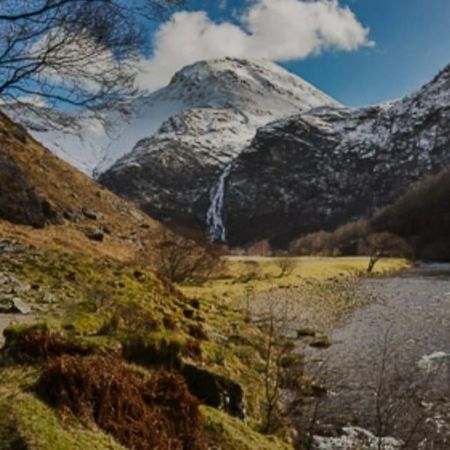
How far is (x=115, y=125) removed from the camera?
27.2 ft

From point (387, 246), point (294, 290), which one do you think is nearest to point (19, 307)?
point (294, 290)

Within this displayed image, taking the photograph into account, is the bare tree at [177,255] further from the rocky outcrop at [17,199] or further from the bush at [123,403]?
the bush at [123,403]

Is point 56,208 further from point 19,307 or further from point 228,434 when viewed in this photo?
point 228,434

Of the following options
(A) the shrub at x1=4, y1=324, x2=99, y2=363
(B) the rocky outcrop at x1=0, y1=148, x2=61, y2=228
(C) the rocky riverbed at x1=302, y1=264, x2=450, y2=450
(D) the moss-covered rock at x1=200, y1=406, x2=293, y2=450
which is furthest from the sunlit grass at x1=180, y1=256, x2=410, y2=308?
(A) the shrub at x1=4, y1=324, x2=99, y2=363

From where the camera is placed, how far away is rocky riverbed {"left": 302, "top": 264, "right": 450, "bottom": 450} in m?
10.1

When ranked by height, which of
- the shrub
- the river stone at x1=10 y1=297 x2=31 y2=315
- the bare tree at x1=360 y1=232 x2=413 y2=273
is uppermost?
the bare tree at x1=360 y1=232 x2=413 y2=273

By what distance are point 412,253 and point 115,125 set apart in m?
83.6

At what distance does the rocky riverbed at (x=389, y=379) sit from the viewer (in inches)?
397

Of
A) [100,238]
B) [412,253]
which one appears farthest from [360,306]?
[412,253]

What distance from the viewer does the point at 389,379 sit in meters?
13.7

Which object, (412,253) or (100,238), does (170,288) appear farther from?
(412,253)

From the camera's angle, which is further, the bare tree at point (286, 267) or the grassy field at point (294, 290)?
the bare tree at point (286, 267)

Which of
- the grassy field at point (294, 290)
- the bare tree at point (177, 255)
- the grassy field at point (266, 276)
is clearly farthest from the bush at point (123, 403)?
the bare tree at point (177, 255)

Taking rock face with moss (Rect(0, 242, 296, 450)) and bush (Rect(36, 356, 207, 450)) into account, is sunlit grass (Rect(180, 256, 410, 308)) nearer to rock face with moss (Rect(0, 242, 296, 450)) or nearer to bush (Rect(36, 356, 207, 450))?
rock face with moss (Rect(0, 242, 296, 450))
